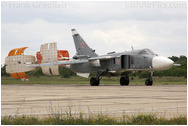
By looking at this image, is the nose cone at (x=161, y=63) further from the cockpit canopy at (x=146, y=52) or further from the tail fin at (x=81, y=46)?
the tail fin at (x=81, y=46)

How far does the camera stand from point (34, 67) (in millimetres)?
41938

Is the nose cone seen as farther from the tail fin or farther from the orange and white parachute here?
the orange and white parachute

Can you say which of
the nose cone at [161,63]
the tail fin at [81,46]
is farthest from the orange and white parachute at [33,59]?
the nose cone at [161,63]

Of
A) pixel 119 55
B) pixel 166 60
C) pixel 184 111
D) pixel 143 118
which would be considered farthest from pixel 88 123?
pixel 119 55

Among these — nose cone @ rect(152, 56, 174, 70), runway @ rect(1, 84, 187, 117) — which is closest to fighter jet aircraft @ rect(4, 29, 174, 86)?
nose cone @ rect(152, 56, 174, 70)

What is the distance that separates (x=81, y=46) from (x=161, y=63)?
12.0 meters

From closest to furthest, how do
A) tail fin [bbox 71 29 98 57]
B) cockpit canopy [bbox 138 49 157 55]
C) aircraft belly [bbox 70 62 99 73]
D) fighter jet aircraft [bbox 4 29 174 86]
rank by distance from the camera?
fighter jet aircraft [bbox 4 29 174 86] < cockpit canopy [bbox 138 49 157 55] < aircraft belly [bbox 70 62 99 73] < tail fin [bbox 71 29 98 57]

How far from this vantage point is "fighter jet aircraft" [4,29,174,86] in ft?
103

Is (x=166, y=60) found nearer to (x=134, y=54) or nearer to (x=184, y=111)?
(x=134, y=54)

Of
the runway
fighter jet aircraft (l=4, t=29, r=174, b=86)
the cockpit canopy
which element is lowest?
the runway

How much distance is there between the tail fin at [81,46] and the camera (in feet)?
130

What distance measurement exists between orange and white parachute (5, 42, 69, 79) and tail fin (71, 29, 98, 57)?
1350 mm

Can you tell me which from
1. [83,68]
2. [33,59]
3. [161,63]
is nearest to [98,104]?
[161,63]

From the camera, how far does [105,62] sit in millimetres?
35531
